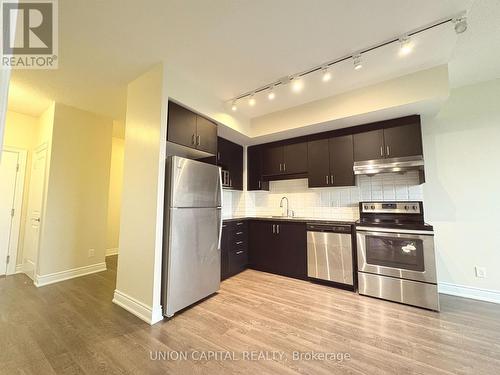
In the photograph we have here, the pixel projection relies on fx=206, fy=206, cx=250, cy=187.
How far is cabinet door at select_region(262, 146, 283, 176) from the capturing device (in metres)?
3.93

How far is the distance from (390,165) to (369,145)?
0.43m

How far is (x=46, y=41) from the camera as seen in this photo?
2043 mm

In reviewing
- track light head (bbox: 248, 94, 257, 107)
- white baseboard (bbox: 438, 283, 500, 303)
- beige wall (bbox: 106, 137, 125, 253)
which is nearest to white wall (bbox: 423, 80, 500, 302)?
white baseboard (bbox: 438, 283, 500, 303)

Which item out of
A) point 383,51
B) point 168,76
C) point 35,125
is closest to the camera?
point 383,51

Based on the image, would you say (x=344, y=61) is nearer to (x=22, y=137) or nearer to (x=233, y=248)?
(x=233, y=248)

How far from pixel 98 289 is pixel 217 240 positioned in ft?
6.06

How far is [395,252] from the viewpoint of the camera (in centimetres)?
262

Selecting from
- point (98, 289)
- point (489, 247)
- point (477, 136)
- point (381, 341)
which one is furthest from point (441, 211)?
point (98, 289)

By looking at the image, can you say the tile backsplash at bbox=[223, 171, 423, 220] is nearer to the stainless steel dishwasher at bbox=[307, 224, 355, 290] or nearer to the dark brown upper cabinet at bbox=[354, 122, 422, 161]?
the dark brown upper cabinet at bbox=[354, 122, 422, 161]

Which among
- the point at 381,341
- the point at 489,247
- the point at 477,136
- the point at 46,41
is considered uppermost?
the point at 46,41

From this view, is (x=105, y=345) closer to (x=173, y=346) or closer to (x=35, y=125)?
(x=173, y=346)

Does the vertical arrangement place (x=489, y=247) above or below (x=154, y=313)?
above

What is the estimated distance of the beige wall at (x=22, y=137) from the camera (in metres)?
3.54

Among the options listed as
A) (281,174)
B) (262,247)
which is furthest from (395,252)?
(281,174)
